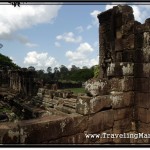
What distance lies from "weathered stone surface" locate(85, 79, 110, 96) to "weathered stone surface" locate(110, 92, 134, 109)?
28cm

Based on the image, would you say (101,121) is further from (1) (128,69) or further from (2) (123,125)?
(1) (128,69)

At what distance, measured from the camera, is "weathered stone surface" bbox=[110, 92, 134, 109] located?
6.65 m

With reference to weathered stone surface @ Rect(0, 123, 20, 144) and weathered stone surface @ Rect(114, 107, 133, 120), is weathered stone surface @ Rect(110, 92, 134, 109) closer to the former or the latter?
weathered stone surface @ Rect(114, 107, 133, 120)

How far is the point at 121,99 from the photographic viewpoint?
680cm

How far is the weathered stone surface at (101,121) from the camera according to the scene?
596 cm

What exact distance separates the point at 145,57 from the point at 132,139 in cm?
228

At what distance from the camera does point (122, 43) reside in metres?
7.41

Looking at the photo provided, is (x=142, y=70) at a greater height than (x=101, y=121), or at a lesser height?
greater

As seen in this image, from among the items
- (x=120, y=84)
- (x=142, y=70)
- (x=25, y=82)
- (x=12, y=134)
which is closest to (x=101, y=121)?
(x=120, y=84)

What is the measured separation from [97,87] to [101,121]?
2.88 ft

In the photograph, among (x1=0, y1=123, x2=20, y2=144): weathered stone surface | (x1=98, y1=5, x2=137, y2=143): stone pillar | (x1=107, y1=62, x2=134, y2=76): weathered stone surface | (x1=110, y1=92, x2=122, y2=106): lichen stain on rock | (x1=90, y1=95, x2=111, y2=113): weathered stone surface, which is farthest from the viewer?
(x1=107, y1=62, x2=134, y2=76): weathered stone surface

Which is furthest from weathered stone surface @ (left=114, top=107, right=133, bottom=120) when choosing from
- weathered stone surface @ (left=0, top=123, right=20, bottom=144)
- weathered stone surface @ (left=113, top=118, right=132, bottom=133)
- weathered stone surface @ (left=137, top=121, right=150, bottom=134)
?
weathered stone surface @ (left=0, top=123, right=20, bottom=144)

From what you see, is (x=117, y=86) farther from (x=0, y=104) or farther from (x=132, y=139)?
(x=0, y=104)

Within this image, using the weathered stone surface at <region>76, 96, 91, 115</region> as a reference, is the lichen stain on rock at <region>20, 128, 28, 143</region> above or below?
below
